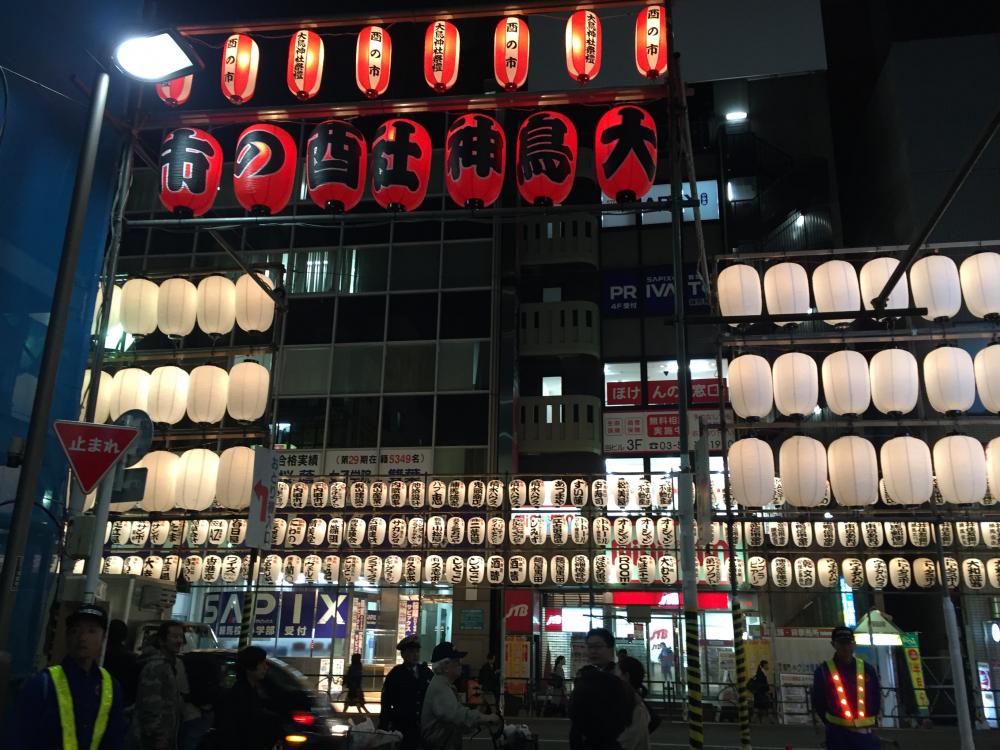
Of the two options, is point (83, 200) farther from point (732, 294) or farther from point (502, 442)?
point (502, 442)

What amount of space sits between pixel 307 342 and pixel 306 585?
9.65 m

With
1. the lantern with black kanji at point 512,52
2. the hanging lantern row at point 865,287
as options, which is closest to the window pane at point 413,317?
the hanging lantern row at point 865,287

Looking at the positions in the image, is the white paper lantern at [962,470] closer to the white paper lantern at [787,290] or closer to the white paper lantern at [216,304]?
the white paper lantern at [787,290]

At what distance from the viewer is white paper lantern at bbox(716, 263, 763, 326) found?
14125 mm

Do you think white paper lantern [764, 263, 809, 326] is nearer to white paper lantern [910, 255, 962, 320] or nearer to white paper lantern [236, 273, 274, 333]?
white paper lantern [910, 255, 962, 320]

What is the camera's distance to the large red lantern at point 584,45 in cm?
1213

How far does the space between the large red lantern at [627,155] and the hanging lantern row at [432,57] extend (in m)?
1.20

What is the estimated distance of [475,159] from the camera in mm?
11203

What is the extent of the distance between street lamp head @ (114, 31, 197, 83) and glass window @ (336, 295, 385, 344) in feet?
64.3

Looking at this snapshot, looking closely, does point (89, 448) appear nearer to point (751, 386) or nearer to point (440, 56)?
point (440, 56)

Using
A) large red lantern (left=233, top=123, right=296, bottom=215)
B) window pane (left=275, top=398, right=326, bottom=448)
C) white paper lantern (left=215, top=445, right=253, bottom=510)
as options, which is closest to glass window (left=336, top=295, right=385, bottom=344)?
window pane (left=275, top=398, right=326, bottom=448)

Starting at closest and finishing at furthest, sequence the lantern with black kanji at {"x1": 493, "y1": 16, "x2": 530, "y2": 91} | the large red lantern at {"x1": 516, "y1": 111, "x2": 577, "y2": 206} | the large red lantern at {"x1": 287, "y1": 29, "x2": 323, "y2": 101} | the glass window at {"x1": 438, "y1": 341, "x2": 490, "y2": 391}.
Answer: the large red lantern at {"x1": 516, "y1": 111, "x2": 577, "y2": 206} < the lantern with black kanji at {"x1": 493, "y1": 16, "x2": 530, "y2": 91} < the large red lantern at {"x1": 287, "y1": 29, "x2": 323, "y2": 101} < the glass window at {"x1": 438, "y1": 341, "x2": 490, "y2": 391}

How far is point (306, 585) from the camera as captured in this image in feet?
63.1

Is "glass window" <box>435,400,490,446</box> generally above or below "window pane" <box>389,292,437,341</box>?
below
